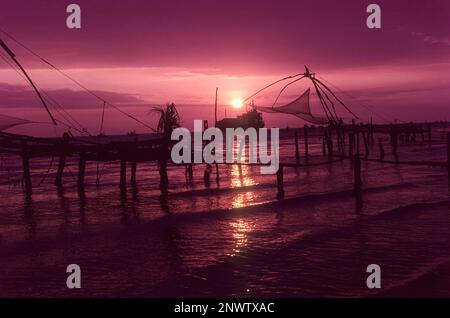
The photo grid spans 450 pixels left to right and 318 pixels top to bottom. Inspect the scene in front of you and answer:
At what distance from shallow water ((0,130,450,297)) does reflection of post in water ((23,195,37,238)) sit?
0.11 ft

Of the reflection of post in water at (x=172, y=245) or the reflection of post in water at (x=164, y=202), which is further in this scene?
the reflection of post in water at (x=164, y=202)

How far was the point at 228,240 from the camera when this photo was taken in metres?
10.8

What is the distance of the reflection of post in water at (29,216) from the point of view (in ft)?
40.1

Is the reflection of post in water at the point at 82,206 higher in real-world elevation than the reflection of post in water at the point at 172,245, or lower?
higher

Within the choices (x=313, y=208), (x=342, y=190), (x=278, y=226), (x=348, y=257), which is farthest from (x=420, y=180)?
(x=348, y=257)

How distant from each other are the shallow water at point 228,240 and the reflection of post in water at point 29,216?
1.4 inches

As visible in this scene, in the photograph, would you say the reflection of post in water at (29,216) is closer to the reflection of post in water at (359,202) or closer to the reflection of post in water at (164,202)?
the reflection of post in water at (164,202)

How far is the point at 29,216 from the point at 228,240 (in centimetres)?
647

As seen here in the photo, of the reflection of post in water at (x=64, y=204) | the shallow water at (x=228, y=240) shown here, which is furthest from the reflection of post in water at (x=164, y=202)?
the reflection of post in water at (x=64, y=204)

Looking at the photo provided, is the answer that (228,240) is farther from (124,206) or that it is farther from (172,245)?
(124,206)

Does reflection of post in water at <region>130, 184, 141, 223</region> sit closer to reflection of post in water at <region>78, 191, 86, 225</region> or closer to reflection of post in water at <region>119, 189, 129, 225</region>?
reflection of post in water at <region>119, 189, 129, 225</region>

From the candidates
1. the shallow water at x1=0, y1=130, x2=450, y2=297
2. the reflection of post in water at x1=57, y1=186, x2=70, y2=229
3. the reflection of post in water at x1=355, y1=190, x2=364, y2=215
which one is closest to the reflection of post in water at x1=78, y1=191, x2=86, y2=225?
the shallow water at x1=0, y1=130, x2=450, y2=297

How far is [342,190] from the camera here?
17766 millimetres
